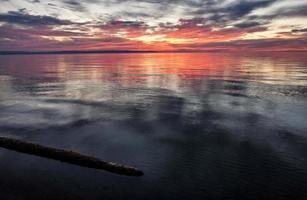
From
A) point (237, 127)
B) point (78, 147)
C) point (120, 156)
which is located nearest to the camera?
point (120, 156)

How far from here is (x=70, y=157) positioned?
58.3 ft

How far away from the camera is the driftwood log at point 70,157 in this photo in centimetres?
1694

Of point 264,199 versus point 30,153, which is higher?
point 30,153

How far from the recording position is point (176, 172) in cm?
1811

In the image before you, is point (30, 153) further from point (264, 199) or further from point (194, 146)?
point (264, 199)

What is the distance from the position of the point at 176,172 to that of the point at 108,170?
14.3 feet

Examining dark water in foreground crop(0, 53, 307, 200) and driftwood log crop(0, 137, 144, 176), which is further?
driftwood log crop(0, 137, 144, 176)

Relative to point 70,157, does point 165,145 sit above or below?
below

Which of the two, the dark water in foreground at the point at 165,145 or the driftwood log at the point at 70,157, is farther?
the driftwood log at the point at 70,157

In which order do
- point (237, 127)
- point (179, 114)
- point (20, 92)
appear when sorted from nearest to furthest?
1. point (237, 127)
2. point (179, 114)
3. point (20, 92)

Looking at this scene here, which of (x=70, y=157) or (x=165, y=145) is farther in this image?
(x=165, y=145)

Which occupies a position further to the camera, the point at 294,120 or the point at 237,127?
the point at 294,120

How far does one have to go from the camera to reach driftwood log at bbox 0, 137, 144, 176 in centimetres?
1694

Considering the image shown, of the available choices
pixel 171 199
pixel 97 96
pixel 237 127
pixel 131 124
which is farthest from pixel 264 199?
pixel 97 96
